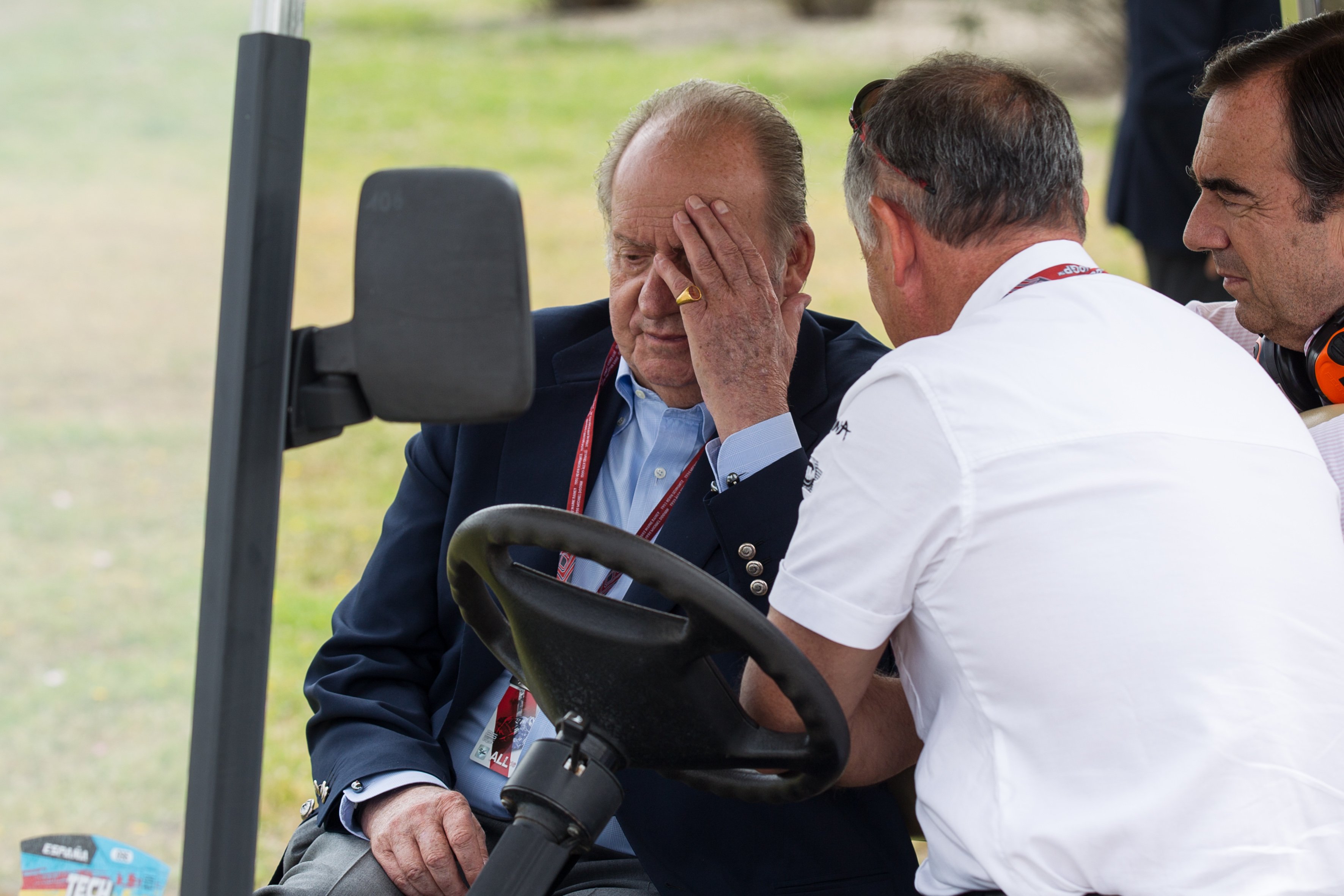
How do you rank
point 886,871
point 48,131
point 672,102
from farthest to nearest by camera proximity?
point 672,102
point 886,871
point 48,131

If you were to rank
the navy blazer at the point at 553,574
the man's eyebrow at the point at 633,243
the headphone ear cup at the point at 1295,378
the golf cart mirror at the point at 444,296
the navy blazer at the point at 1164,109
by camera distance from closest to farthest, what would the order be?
1. the golf cart mirror at the point at 444,296
2. the navy blazer at the point at 553,574
3. the headphone ear cup at the point at 1295,378
4. the man's eyebrow at the point at 633,243
5. the navy blazer at the point at 1164,109

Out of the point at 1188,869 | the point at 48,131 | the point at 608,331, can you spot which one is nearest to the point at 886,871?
the point at 1188,869

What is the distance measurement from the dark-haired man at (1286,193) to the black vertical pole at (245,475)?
4.59ft

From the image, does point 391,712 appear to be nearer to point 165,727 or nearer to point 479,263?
point 165,727

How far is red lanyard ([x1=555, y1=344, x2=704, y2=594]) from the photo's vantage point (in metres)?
2.02

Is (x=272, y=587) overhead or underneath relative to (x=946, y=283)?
underneath

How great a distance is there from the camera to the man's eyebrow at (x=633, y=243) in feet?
7.16

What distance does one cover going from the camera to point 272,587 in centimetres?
123

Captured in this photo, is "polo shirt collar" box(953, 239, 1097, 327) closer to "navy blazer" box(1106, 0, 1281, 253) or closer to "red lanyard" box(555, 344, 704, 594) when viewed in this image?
"red lanyard" box(555, 344, 704, 594)

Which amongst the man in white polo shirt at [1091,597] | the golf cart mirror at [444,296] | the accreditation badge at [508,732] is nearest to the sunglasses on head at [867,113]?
the man in white polo shirt at [1091,597]

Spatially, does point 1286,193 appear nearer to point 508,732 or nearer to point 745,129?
point 745,129

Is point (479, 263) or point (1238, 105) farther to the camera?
point (1238, 105)

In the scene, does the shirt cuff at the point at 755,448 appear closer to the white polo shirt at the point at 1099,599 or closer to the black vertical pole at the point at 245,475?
the white polo shirt at the point at 1099,599

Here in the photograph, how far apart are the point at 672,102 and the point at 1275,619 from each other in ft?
4.35
